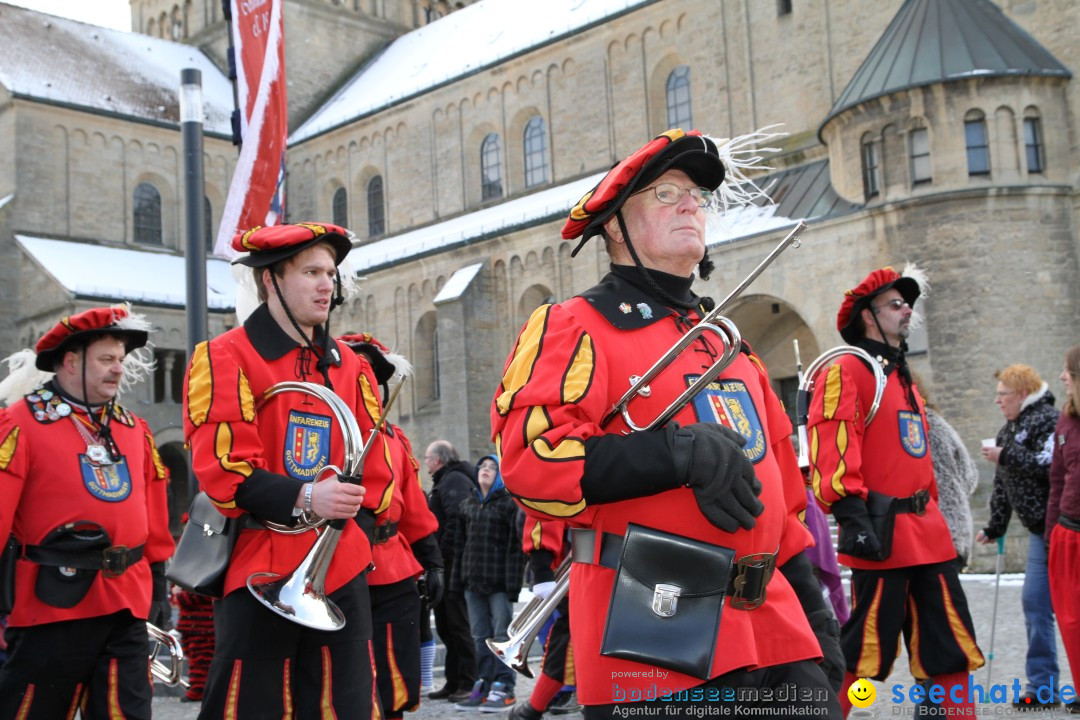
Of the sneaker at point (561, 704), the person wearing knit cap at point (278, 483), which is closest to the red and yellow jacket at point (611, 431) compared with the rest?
the person wearing knit cap at point (278, 483)

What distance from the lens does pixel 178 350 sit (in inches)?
1399

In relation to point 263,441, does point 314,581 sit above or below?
below

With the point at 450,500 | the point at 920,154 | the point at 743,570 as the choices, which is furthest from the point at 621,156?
the point at 743,570

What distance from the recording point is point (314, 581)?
3.90 metres

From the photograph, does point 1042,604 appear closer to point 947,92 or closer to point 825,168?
point 947,92

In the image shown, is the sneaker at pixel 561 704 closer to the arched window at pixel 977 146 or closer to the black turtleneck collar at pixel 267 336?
the black turtleneck collar at pixel 267 336

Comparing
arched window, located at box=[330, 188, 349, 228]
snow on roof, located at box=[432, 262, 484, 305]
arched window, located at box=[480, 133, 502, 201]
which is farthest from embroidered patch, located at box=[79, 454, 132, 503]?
arched window, located at box=[330, 188, 349, 228]

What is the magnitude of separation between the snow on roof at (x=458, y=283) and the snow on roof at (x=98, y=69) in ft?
42.7

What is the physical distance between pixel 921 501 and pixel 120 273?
34.1 metres

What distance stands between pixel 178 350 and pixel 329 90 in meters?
12.1

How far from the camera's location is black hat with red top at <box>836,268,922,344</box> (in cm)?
607

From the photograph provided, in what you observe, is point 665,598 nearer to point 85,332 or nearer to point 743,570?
point 743,570

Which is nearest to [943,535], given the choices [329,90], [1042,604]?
[1042,604]

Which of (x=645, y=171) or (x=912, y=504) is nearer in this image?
(x=645, y=171)
